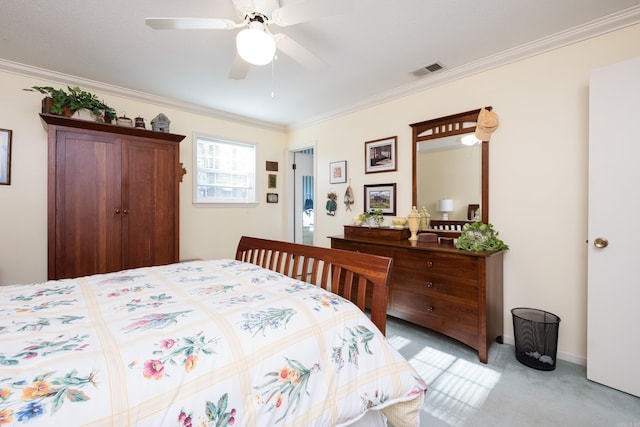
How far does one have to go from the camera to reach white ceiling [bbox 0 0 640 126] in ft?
6.14

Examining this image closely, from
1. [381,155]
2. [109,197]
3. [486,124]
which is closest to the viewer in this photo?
[486,124]

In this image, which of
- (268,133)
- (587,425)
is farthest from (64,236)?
(587,425)

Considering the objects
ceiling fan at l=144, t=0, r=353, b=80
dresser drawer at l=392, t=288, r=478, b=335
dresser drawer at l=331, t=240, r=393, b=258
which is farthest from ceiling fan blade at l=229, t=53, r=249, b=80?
dresser drawer at l=392, t=288, r=478, b=335

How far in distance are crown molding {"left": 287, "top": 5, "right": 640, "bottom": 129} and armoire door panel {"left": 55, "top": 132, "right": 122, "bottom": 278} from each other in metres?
2.89

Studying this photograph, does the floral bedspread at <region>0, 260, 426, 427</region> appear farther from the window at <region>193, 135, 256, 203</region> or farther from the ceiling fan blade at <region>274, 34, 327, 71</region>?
the window at <region>193, 135, 256, 203</region>

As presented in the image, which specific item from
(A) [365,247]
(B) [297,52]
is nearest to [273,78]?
(B) [297,52]

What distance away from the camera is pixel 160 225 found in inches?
120

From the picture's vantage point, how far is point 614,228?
1.82 metres

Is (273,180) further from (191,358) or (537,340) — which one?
(191,358)

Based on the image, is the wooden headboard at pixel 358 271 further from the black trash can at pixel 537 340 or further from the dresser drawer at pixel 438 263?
the black trash can at pixel 537 340

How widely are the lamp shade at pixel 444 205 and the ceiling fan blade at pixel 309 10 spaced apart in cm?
199

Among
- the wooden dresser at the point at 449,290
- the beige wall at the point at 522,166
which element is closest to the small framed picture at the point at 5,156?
the beige wall at the point at 522,166

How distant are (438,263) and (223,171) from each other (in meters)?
3.14

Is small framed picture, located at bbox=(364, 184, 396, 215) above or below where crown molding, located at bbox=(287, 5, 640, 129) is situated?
below
